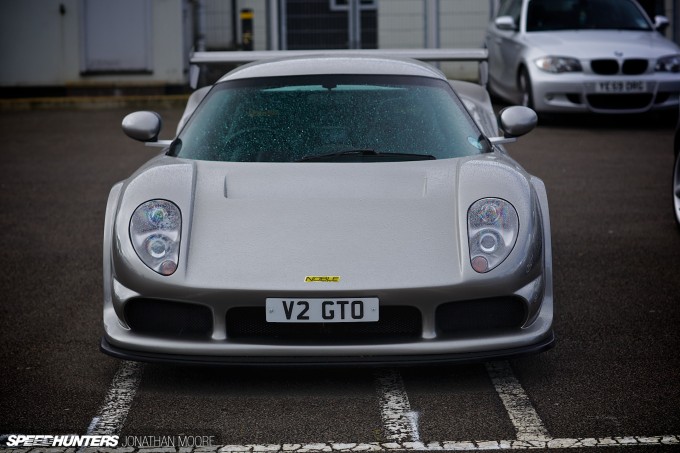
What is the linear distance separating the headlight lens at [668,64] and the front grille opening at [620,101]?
34 centimetres

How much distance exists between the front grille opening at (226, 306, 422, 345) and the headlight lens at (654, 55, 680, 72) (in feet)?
30.1

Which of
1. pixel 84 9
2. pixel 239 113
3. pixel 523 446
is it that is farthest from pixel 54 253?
pixel 84 9

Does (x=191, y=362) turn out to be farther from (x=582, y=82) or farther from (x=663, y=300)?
(x=582, y=82)

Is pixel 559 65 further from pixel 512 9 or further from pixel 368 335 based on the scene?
pixel 368 335

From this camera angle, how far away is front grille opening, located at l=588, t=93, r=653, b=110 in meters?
12.4

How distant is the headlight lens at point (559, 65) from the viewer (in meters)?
12.3

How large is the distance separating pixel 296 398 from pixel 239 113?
5.23ft

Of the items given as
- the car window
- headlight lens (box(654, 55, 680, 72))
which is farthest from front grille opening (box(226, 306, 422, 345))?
the car window

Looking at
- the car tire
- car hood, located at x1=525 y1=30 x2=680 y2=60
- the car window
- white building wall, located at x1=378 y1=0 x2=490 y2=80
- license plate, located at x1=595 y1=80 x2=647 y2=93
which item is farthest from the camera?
white building wall, located at x1=378 y1=0 x2=490 y2=80

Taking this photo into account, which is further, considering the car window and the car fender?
the car window

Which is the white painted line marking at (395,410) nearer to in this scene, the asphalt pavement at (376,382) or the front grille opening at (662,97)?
the asphalt pavement at (376,382)

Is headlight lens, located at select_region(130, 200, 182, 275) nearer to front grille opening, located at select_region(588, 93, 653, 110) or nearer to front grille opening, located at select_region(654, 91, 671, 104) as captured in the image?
front grille opening, located at select_region(588, 93, 653, 110)

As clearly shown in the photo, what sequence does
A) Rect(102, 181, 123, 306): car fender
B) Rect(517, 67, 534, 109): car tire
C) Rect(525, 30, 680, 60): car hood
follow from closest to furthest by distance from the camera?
Rect(102, 181, 123, 306): car fender
Rect(525, 30, 680, 60): car hood
Rect(517, 67, 534, 109): car tire

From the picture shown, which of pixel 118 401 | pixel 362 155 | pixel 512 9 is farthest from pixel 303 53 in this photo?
pixel 512 9
